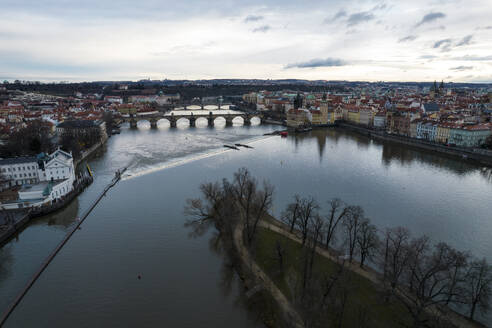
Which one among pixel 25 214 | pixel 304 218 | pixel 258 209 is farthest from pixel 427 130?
pixel 25 214

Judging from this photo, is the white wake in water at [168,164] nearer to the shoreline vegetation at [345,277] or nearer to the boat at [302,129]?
the shoreline vegetation at [345,277]

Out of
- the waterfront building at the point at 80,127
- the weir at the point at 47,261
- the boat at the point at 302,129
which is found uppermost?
the waterfront building at the point at 80,127

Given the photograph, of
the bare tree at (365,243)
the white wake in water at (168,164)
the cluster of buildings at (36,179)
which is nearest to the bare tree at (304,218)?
the bare tree at (365,243)

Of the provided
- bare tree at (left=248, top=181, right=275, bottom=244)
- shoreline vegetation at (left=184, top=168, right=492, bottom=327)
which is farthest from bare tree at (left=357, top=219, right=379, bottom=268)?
bare tree at (left=248, top=181, right=275, bottom=244)

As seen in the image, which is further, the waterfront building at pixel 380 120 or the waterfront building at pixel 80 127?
the waterfront building at pixel 380 120

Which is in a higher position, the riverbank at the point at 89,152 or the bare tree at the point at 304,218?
the bare tree at the point at 304,218

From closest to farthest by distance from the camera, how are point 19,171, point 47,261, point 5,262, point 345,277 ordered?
1. point 345,277
2. point 47,261
3. point 5,262
4. point 19,171

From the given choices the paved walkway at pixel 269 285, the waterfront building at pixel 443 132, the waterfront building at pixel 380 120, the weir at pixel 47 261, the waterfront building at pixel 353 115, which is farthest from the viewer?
the waterfront building at pixel 353 115

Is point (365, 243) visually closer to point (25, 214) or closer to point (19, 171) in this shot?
point (25, 214)
